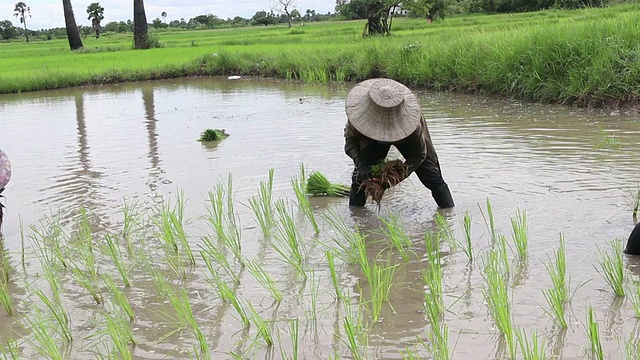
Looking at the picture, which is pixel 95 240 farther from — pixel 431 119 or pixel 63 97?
pixel 63 97

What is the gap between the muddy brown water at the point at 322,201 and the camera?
9.89ft

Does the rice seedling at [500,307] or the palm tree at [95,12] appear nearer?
the rice seedling at [500,307]

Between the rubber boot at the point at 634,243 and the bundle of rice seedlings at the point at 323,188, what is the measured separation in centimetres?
217

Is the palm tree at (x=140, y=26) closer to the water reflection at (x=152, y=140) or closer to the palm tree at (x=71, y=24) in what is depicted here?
the palm tree at (x=71, y=24)

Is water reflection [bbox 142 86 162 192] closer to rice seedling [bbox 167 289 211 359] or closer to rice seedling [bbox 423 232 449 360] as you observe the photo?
rice seedling [bbox 167 289 211 359]

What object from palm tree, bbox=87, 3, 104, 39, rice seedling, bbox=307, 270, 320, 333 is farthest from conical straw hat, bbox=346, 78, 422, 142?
palm tree, bbox=87, 3, 104, 39

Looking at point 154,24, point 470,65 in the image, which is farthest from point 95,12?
point 470,65

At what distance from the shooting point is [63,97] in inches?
539

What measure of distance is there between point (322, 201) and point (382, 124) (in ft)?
4.38

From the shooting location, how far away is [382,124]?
405 centimetres

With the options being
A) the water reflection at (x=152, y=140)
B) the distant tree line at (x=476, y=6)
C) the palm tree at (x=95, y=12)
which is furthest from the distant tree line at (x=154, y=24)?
the water reflection at (x=152, y=140)

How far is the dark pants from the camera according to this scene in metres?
4.32

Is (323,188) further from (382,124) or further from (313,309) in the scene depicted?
(313,309)

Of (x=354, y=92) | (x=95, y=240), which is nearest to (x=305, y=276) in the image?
(x=354, y=92)
